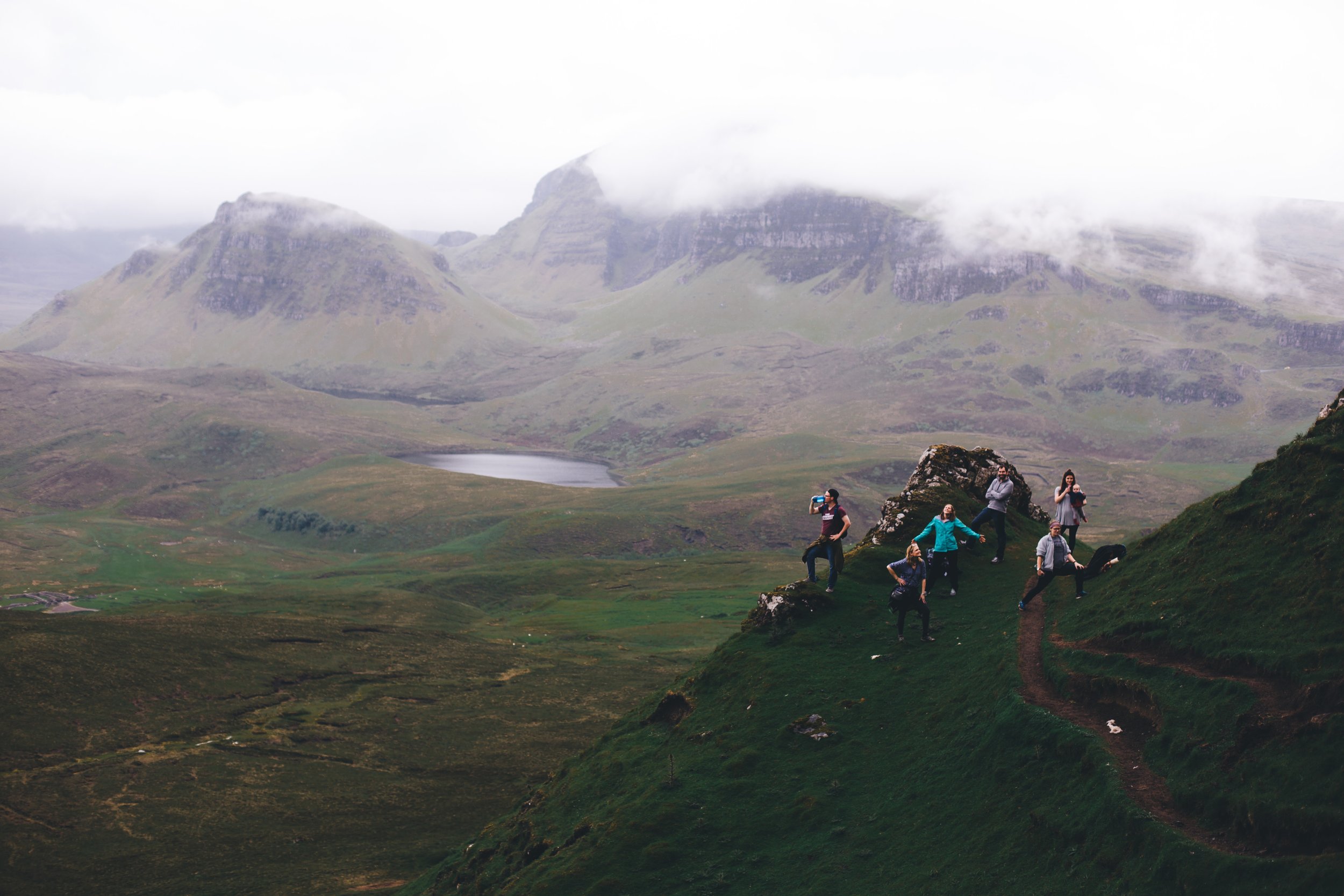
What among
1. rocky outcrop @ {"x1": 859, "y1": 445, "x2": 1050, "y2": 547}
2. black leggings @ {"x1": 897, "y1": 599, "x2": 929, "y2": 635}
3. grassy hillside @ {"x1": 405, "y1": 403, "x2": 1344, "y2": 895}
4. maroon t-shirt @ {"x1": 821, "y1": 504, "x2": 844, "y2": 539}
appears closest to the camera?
grassy hillside @ {"x1": 405, "y1": 403, "x2": 1344, "y2": 895}

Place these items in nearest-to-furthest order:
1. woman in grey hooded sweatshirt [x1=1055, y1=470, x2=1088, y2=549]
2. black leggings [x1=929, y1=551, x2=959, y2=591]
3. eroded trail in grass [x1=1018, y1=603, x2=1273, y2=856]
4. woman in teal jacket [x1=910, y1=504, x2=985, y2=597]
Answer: eroded trail in grass [x1=1018, y1=603, x2=1273, y2=856]
woman in grey hooded sweatshirt [x1=1055, y1=470, x2=1088, y2=549]
woman in teal jacket [x1=910, y1=504, x2=985, y2=597]
black leggings [x1=929, y1=551, x2=959, y2=591]

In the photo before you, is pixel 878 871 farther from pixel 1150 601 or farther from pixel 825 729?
pixel 1150 601

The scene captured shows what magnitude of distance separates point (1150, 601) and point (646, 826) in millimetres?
23475

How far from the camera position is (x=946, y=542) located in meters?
47.1

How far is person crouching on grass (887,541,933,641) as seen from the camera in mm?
43375

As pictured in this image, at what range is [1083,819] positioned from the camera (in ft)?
93.9

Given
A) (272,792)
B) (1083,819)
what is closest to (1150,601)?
(1083,819)

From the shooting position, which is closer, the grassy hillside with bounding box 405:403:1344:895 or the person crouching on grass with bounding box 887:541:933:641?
the grassy hillside with bounding box 405:403:1344:895

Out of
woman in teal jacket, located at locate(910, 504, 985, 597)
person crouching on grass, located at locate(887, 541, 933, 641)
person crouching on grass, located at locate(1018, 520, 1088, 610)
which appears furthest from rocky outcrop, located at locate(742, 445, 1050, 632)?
person crouching on grass, located at locate(1018, 520, 1088, 610)

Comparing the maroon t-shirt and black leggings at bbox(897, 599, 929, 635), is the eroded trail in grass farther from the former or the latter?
the maroon t-shirt

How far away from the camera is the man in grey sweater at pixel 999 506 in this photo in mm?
49406

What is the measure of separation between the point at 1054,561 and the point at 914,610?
7.32m

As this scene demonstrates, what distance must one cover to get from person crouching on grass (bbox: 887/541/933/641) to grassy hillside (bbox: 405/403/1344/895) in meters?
1.98

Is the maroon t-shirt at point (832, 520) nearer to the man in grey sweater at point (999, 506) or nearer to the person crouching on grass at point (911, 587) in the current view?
the person crouching on grass at point (911, 587)
